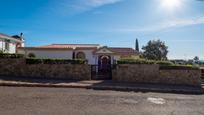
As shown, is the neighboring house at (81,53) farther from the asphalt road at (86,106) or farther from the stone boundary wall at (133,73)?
the asphalt road at (86,106)

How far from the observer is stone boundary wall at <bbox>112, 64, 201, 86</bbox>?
17.6 m

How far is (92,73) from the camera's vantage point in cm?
1867

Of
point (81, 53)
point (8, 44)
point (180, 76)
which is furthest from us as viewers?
point (8, 44)

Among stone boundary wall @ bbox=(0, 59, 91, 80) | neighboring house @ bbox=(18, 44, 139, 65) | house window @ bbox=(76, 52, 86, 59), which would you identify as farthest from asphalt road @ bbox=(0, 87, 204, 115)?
house window @ bbox=(76, 52, 86, 59)

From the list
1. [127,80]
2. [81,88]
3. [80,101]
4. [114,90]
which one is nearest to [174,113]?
[80,101]

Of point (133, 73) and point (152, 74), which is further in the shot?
point (133, 73)

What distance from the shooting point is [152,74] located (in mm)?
17797

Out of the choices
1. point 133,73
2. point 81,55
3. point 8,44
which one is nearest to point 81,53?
point 81,55

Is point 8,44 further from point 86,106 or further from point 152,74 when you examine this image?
point 86,106

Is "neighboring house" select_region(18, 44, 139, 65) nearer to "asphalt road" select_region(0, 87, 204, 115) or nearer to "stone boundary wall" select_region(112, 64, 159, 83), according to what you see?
"stone boundary wall" select_region(112, 64, 159, 83)

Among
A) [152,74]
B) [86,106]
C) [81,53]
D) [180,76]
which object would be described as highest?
[81,53]

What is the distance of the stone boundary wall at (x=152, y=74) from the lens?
57.8ft

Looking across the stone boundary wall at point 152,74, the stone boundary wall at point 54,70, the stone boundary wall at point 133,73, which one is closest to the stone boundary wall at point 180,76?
the stone boundary wall at point 152,74

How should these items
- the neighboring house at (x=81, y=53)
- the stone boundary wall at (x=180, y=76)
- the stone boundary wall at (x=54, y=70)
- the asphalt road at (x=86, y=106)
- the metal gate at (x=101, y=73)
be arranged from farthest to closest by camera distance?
the neighboring house at (x=81, y=53) → the metal gate at (x=101, y=73) → the stone boundary wall at (x=54, y=70) → the stone boundary wall at (x=180, y=76) → the asphalt road at (x=86, y=106)
